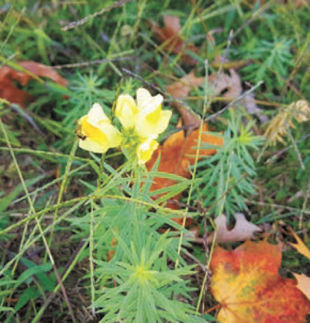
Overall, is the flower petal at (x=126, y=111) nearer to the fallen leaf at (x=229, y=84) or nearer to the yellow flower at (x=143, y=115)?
the yellow flower at (x=143, y=115)

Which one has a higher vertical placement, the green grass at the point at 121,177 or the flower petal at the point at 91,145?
the flower petal at the point at 91,145

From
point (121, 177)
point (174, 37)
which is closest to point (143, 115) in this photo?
Result: point (121, 177)

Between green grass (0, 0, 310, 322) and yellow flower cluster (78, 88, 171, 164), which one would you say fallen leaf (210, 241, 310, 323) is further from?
yellow flower cluster (78, 88, 171, 164)

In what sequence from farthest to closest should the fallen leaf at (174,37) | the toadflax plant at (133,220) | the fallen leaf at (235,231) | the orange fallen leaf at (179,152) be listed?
the fallen leaf at (174,37)
the orange fallen leaf at (179,152)
the fallen leaf at (235,231)
the toadflax plant at (133,220)

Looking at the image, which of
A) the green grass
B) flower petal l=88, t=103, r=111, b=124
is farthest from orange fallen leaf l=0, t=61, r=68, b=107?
flower petal l=88, t=103, r=111, b=124

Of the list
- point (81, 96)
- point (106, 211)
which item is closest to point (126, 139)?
point (106, 211)

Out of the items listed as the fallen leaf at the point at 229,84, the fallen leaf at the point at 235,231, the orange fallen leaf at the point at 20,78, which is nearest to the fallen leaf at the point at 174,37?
the fallen leaf at the point at 229,84

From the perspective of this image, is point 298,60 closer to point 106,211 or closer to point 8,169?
point 106,211
